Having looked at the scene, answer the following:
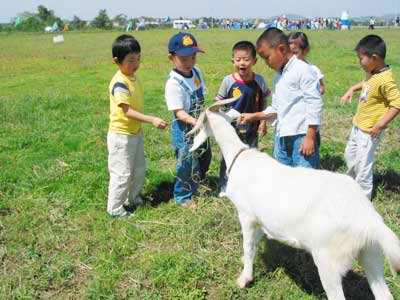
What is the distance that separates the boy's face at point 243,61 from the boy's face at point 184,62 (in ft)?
1.54

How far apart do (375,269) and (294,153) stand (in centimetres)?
187

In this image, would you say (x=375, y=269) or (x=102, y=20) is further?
(x=102, y=20)

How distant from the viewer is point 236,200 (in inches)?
157

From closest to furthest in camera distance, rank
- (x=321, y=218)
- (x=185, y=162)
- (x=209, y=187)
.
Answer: (x=321, y=218) < (x=185, y=162) < (x=209, y=187)

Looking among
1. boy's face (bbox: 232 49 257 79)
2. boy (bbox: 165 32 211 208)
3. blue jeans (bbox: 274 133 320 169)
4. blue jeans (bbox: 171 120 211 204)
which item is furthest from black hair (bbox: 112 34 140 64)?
blue jeans (bbox: 274 133 320 169)

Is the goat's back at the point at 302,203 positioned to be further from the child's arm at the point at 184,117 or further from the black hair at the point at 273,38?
the black hair at the point at 273,38

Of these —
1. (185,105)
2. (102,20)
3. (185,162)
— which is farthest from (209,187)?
(102,20)

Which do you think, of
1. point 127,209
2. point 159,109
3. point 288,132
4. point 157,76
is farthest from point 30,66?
point 288,132

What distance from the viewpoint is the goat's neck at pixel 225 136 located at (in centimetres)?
427

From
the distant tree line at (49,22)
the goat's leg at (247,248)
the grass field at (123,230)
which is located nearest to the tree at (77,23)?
the distant tree line at (49,22)

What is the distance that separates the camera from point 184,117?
16.3ft

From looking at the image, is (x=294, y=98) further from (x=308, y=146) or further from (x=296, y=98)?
(x=308, y=146)

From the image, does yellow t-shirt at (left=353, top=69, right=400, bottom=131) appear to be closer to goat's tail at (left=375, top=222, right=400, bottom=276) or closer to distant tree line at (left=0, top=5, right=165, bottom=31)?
goat's tail at (left=375, top=222, right=400, bottom=276)

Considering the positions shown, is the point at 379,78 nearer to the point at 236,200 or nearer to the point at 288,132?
the point at 288,132
